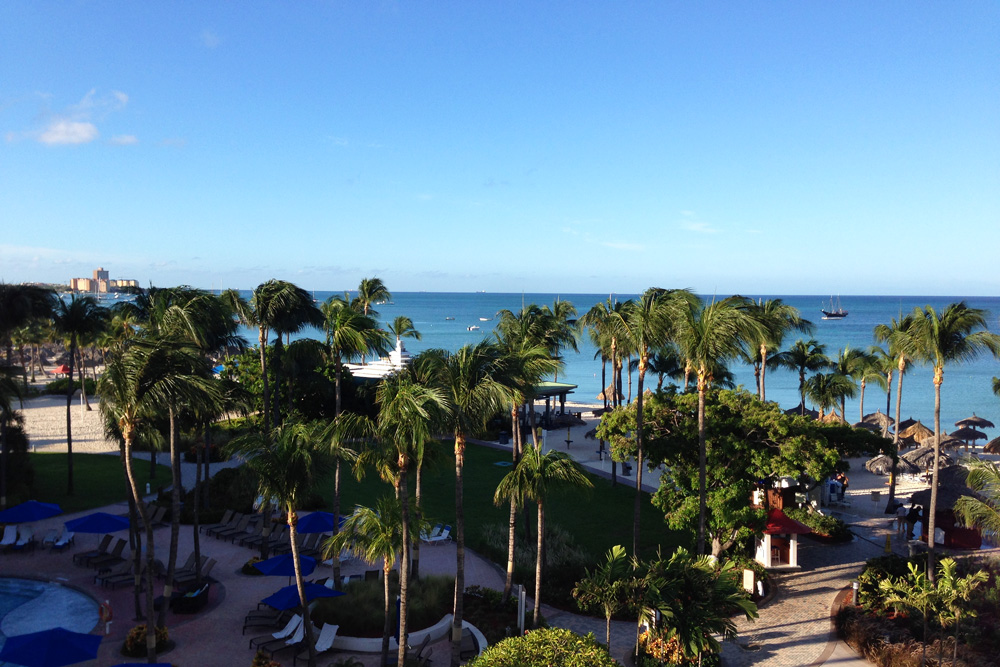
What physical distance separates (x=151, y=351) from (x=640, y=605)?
40.1 feet

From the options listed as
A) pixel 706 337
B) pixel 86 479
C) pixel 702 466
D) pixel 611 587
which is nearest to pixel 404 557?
pixel 611 587

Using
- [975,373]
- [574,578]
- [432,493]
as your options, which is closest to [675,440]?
[574,578]

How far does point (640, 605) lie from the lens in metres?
15.1

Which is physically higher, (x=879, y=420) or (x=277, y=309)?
(x=277, y=309)

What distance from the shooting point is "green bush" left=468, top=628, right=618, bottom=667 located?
11.6 m

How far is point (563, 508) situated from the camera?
28734 mm

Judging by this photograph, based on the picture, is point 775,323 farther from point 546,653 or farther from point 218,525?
point 218,525

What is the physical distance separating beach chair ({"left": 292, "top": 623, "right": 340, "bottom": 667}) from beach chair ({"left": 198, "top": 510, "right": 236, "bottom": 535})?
33.3 feet

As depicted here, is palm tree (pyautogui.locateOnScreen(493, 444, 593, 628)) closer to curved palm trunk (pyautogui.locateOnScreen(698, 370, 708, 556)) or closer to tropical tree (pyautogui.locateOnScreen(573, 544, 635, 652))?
tropical tree (pyautogui.locateOnScreen(573, 544, 635, 652))

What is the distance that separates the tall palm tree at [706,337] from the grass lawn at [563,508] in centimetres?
486

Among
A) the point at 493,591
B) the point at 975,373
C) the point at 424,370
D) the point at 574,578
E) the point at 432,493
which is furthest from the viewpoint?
the point at 975,373

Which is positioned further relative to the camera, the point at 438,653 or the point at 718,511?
the point at 718,511

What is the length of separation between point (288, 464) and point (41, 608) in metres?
10.6

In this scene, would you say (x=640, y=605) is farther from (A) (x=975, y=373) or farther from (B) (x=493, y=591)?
(A) (x=975, y=373)
